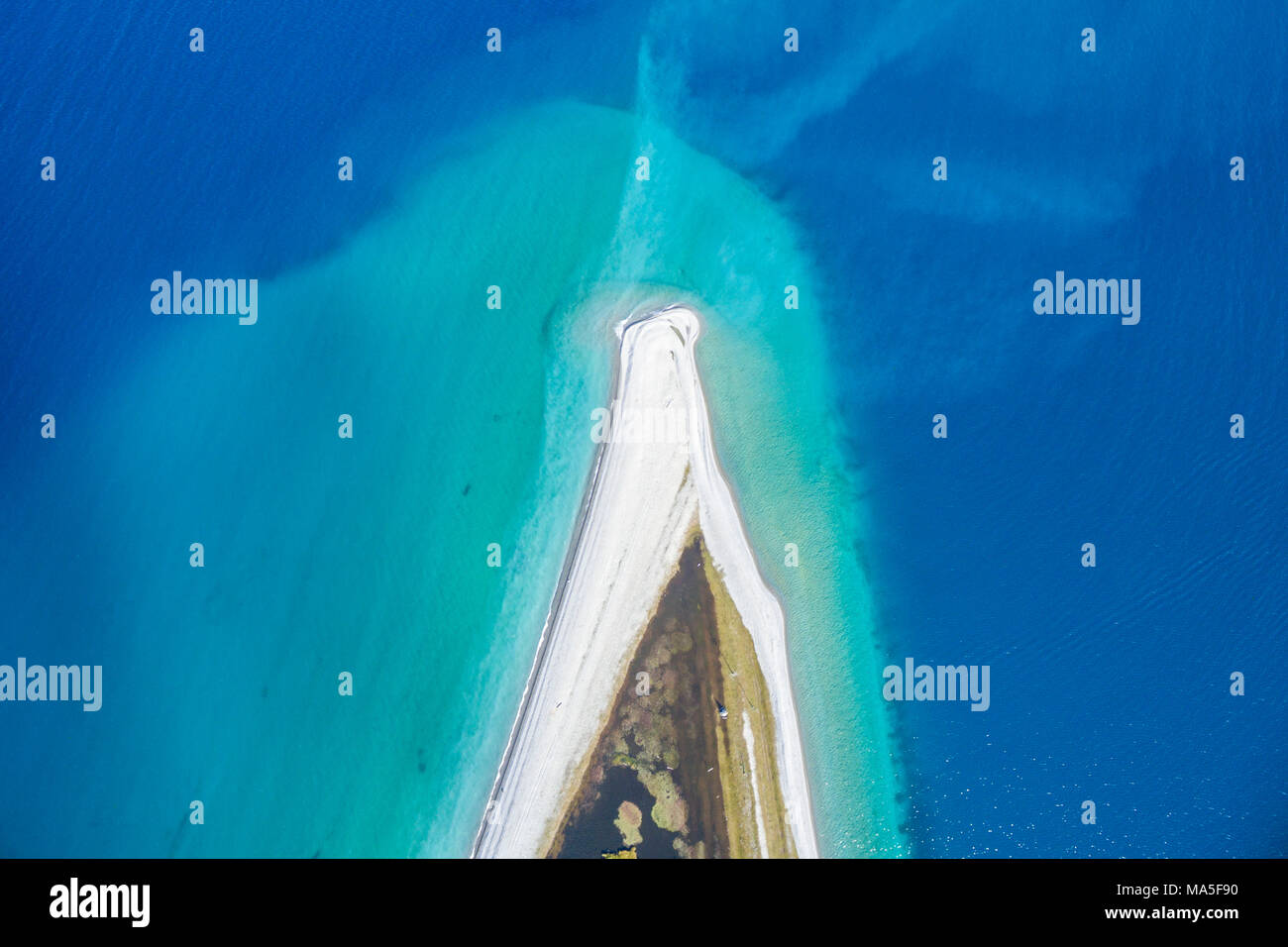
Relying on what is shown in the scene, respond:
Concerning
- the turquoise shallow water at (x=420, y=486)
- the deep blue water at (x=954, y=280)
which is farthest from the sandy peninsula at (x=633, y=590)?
the deep blue water at (x=954, y=280)

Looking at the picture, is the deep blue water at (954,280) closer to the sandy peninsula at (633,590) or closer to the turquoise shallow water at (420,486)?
the turquoise shallow water at (420,486)

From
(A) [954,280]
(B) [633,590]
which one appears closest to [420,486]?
(B) [633,590]

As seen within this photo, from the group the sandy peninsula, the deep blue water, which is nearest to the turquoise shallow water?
the sandy peninsula

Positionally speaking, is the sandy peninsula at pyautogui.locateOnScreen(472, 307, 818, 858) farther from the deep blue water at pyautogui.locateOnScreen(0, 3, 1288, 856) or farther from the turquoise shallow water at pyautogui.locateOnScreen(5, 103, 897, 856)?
the deep blue water at pyautogui.locateOnScreen(0, 3, 1288, 856)

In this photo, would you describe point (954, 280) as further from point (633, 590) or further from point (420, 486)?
point (420, 486)

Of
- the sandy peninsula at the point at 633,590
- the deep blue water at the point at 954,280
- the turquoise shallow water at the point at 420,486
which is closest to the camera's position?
the sandy peninsula at the point at 633,590
